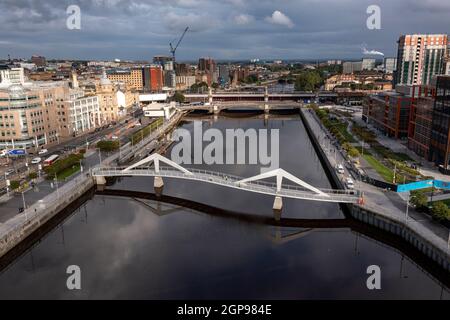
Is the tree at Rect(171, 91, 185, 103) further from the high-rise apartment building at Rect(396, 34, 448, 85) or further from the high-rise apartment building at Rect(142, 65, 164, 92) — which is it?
the high-rise apartment building at Rect(396, 34, 448, 85)

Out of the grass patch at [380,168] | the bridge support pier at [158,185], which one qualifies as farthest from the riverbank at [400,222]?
the bridge support pier at [158,185]

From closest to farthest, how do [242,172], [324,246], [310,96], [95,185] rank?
[324,246], [95,185], [242,172], [310,96]

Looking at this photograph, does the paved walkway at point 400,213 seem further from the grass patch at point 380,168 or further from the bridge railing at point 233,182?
the grass patch at point 380,168

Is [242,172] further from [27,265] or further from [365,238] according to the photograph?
[27,265]

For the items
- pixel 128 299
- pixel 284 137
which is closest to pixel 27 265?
pixel 128 299

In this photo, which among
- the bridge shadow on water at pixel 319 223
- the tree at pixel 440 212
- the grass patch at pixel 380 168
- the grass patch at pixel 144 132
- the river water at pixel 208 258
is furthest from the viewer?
the grass patch at pixel 144 132
